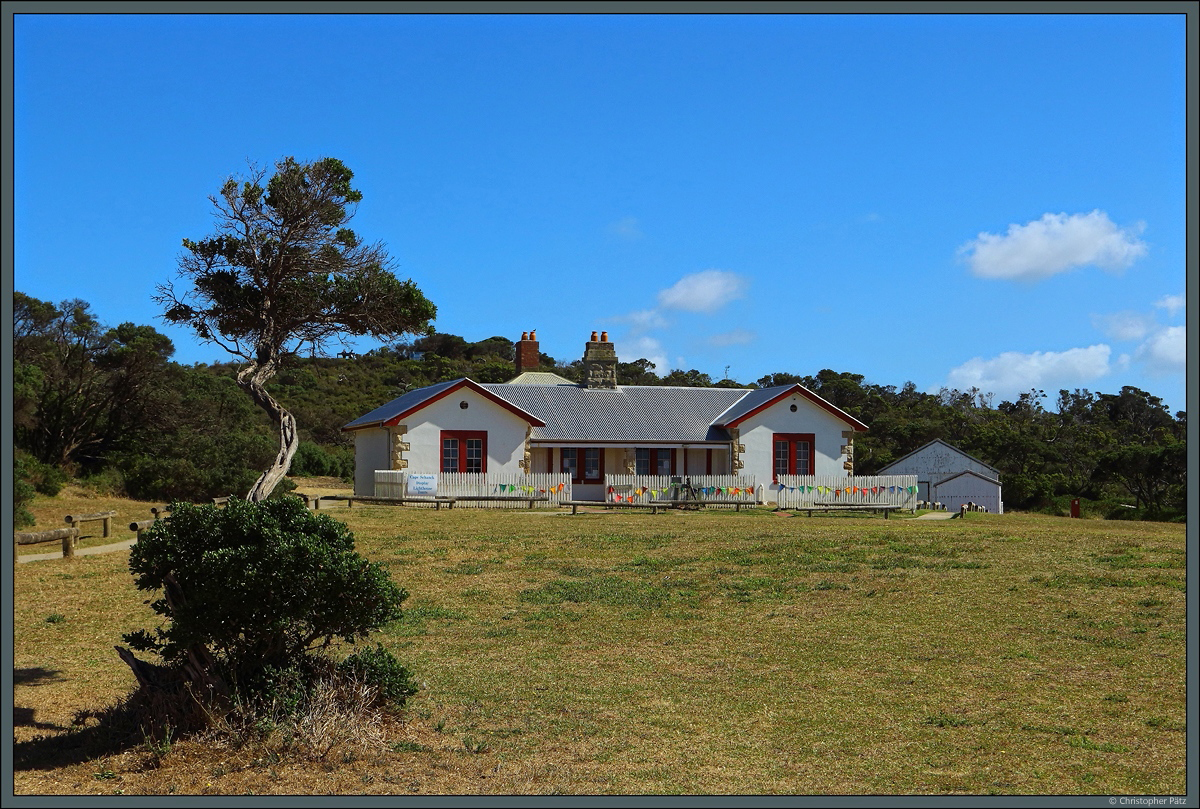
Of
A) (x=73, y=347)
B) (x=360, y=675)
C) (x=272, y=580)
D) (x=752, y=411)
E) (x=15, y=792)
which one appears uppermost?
(x=73, y=347)

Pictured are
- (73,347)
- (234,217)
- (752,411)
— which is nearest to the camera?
(234,217)

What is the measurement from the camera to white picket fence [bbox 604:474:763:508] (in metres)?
33.6

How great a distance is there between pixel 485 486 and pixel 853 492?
12.2 metres

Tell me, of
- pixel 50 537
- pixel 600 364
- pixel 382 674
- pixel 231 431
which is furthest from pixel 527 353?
pixel 382 674

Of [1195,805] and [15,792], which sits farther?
[15,792]

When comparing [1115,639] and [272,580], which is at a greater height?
[272,580]

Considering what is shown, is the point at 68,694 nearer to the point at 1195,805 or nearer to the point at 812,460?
the point at 1195,805

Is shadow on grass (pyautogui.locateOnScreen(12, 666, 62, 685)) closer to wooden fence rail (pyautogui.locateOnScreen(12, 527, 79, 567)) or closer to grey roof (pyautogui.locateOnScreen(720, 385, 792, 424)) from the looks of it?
wooden fence rail (pyautogui.locateOnScreen(12, 527, 79, 567))

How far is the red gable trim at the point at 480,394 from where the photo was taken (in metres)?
31.8

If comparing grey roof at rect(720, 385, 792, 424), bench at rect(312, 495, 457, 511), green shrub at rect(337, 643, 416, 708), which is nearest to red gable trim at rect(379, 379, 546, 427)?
bench at rect(312, 495, 457, 511)

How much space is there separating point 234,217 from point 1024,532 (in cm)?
1796

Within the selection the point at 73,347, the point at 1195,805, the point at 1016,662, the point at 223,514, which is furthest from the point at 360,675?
the point at 73,347

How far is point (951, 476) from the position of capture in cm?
3997

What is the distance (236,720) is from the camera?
809cm
